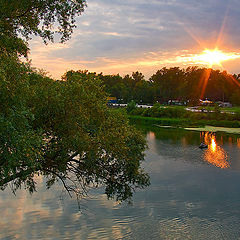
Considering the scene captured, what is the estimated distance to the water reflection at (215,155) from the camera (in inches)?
1293

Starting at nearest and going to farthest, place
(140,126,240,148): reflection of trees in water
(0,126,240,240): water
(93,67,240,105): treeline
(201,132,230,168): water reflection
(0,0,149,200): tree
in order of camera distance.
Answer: (0,0,149,200): tree, (0,126,240,240): water, (201,132,230,168): water reflection, (140,126,240,148): reflection of trees in water, (93,67,240,105): treeline

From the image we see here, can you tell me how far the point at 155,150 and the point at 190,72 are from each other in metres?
91.5

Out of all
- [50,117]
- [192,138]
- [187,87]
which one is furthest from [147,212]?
[187,87]

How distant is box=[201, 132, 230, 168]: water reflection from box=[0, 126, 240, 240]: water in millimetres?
2522

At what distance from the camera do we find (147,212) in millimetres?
20531

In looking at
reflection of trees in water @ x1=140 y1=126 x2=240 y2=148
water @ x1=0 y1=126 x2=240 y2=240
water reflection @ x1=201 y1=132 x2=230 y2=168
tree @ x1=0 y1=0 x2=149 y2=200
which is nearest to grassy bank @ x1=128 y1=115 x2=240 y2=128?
reflection of trees in water @ x1=140 y1=126 x2=240 y2=148

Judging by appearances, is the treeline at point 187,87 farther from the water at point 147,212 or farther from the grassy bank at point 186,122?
the water at point 147,212

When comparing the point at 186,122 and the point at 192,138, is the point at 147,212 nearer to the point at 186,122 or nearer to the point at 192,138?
the point at 192,138

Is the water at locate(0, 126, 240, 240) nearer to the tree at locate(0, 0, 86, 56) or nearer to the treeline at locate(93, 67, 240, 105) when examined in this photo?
the tree at locate(0, 0, 86, 56)

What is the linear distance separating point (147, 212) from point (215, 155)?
19.0 metres

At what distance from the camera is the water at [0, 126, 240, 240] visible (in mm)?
17984

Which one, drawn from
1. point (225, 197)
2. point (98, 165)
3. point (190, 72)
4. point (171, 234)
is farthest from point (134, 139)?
point (190, 72)

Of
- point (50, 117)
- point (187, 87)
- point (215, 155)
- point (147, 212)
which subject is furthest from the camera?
point (187, 87)

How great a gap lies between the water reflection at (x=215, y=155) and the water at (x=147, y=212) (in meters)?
2.52
